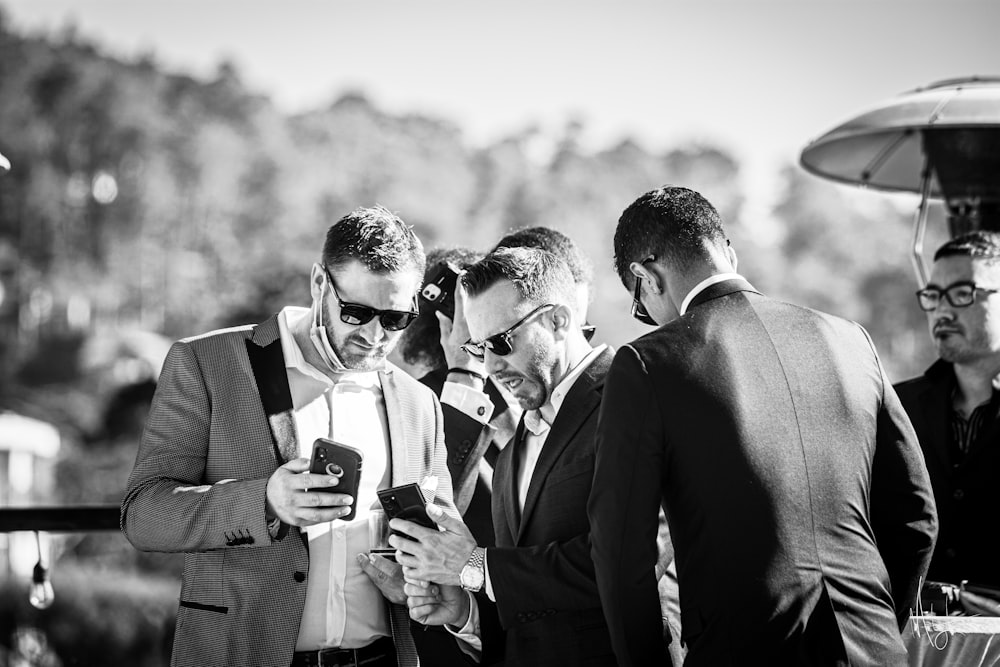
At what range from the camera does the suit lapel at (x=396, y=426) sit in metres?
3.73

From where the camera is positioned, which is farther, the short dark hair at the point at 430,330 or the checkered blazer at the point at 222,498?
the short dark hair at the point at 430,330

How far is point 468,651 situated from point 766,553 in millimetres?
1263

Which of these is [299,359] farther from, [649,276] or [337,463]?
[649,276]

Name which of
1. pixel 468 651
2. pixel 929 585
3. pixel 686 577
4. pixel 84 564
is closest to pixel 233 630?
pixel 468 651

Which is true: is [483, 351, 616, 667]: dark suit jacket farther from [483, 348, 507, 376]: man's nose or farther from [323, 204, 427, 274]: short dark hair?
[323, 204, 427, 274]: short dark hair

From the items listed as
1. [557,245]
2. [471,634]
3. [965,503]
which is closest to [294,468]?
[471,634]

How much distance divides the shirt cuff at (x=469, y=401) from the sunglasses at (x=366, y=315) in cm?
104

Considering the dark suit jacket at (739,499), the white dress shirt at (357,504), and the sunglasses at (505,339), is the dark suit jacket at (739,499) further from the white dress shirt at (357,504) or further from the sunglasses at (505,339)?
the white dress shirt at (357,504)

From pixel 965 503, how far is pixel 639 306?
6.09ft

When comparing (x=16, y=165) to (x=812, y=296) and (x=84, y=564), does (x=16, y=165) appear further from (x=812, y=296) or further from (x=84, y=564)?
(x=812, y=296)

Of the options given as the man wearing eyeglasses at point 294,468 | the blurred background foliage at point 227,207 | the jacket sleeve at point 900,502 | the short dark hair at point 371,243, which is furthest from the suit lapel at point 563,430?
the blurred background foliage at point 227,207

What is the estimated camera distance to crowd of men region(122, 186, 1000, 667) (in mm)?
2896

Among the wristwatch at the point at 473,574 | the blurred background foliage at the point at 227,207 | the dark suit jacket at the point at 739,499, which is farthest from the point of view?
the blurred background foliage at the point at 227,207

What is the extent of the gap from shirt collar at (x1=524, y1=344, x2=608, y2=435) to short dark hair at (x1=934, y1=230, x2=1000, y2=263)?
209 centimetres
